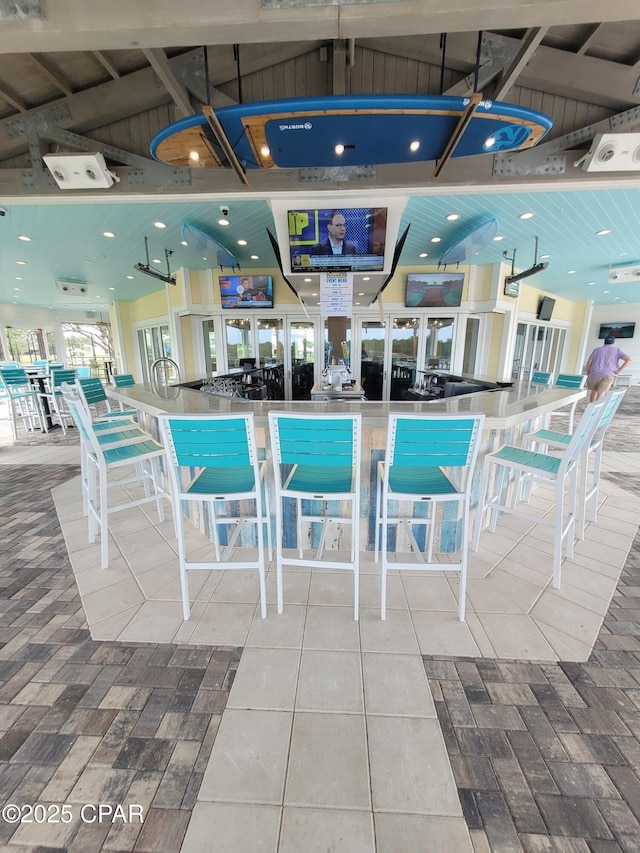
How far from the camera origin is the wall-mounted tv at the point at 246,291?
24.6ft

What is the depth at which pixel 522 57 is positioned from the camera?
6.21 ft

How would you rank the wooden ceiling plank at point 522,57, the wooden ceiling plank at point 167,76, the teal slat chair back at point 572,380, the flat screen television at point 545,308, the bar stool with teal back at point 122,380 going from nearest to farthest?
the wooden ceiling plank at point 522,57
the wooden ceiling plank at point 167,76
the teal slat chair back at point 572,380
the bar stool with teal back at point 122,380
the flat screen television at point 545,308

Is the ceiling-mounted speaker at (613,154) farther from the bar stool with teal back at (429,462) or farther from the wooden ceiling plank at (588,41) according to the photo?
the bar stool with teal back at (429,462)

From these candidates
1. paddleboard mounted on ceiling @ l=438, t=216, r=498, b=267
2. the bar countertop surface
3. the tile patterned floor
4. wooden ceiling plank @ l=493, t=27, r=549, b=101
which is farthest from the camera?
paddleboard mounted on ceiling @ l=438, t=216, r=498, b=267

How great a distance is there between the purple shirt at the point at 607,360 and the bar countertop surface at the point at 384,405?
3513 mm

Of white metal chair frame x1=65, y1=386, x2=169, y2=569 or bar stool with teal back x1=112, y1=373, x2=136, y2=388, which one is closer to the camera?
white metal chair frame x1=65, y1=386, x2=169, y2=569

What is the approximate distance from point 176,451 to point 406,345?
7.06 metres

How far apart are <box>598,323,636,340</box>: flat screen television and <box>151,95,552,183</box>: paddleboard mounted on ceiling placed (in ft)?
51.9

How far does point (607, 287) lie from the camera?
31.3 ft

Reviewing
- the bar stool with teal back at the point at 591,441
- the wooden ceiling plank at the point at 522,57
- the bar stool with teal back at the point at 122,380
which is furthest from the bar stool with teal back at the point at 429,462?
the bar stool with teal back at the point at 122,380

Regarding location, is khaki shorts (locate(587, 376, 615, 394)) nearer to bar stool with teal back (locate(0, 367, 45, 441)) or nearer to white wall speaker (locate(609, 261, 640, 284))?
white wall speaker (locate(609, 261, 640, 284))

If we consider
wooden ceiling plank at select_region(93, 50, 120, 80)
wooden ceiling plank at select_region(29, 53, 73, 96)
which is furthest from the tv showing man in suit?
wooden ceiling plank at select_region(29, 53, 73, 96)

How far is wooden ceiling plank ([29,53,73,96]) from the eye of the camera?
2.28 m

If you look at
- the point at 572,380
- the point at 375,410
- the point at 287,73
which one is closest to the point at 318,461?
the point at 375,410
